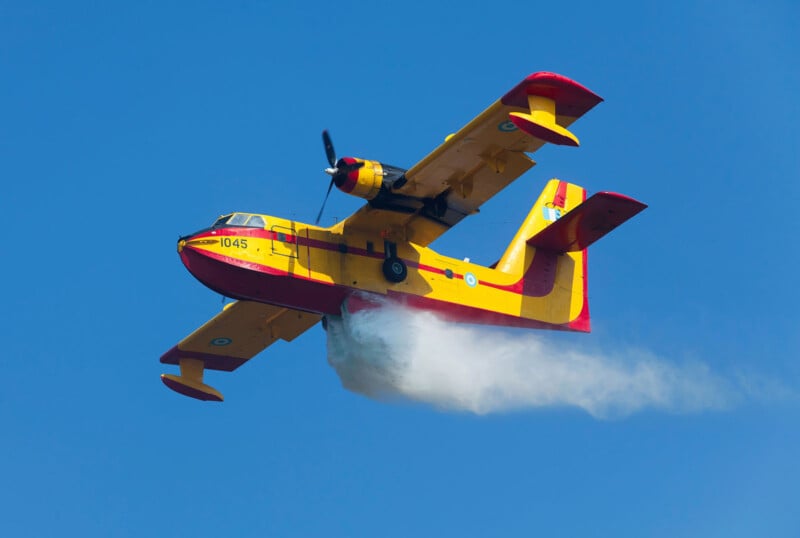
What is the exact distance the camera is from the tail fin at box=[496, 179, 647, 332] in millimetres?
30547

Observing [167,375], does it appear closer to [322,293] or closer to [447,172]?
[322,293]

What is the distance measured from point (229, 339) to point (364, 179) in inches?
247

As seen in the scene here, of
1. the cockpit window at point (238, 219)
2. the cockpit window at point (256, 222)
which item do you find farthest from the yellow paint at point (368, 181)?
the cockpit window at point (238, 219)

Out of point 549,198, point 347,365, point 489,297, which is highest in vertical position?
point 549,198

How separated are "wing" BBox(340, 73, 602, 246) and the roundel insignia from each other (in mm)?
19

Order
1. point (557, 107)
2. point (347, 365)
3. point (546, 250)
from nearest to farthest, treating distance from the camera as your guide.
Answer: point (557, 107), point (347, 365), point (546, 250)

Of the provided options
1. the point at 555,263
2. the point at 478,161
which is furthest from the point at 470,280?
the point at 478,161

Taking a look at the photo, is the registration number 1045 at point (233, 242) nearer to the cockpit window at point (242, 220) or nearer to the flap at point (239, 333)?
the cockpit window at point (242, 220)

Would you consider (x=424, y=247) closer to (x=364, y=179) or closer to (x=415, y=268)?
(x=415, y=268)

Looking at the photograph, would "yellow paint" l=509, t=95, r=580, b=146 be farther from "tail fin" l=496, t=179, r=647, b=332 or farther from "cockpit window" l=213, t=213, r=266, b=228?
"cockpit window" l=213, t=213, r=266, b=228

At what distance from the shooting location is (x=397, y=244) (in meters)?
29.3

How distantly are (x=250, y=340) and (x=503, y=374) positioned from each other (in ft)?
19.2

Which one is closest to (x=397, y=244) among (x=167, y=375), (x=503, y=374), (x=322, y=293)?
(x=322, y=293)

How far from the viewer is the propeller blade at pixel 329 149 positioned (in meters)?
28.5
